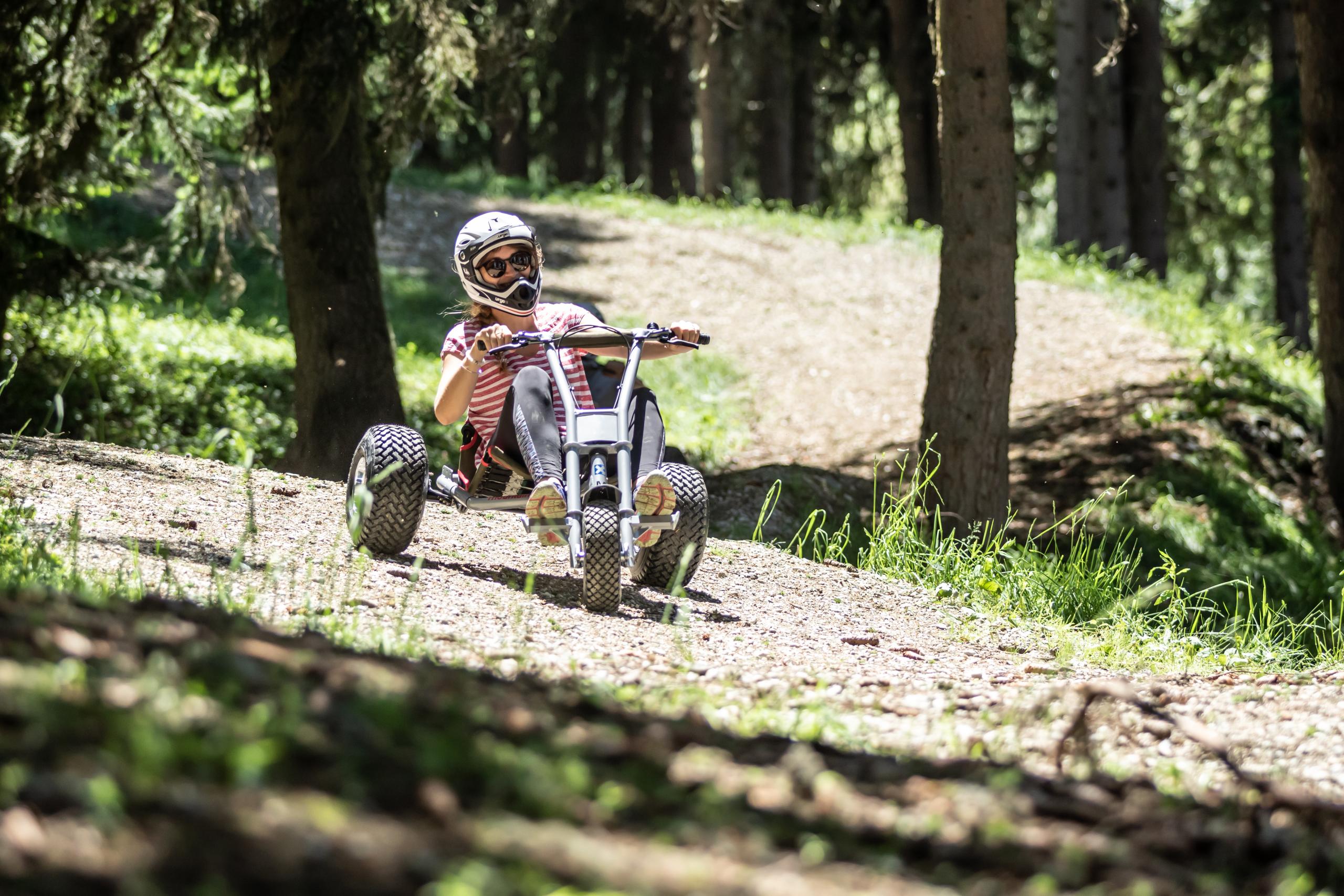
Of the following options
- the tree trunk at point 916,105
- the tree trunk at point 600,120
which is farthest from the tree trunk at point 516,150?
the tree trunk at point 916,105

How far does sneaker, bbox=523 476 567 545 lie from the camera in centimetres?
532

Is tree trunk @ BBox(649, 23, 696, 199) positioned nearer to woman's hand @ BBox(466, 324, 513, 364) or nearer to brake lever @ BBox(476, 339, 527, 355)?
brake lever @ BBox(476, 339, 527, 355)

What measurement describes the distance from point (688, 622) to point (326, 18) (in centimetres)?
501

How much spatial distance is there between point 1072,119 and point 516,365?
1482 cm

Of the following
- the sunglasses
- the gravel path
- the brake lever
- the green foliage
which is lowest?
the gravel path

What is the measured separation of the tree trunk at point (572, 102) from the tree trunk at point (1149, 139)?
28.8 ft

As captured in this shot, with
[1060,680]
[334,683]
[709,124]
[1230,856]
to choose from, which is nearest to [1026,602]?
[1060,680]

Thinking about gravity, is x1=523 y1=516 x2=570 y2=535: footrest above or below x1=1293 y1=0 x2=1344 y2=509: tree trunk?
below

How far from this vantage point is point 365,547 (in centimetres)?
589

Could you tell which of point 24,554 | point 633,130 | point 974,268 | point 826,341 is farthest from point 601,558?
point 633,130

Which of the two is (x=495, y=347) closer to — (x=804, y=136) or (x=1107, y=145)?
(x=1107, y=145)

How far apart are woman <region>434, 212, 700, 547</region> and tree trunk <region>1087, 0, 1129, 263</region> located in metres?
15.0

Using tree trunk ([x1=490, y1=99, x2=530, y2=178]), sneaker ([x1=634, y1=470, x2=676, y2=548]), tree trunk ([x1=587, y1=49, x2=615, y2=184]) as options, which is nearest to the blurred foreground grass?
sneaker ([x1=634, y1=470, x2=676, y2=548])

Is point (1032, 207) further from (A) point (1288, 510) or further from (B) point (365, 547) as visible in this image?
(B) point (365, 547)
